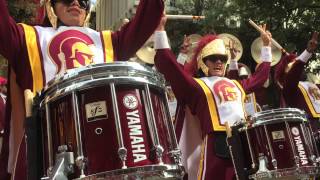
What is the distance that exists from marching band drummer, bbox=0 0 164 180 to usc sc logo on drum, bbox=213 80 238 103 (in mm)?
1795

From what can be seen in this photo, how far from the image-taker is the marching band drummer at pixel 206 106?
4.72 m

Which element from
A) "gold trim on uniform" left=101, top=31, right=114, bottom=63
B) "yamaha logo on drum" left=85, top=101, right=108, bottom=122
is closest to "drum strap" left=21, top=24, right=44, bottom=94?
"gold trim on uniform" left=101, top=31, right=114, bottom=63

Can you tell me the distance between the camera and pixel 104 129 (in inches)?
93.0

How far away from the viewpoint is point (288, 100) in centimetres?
703

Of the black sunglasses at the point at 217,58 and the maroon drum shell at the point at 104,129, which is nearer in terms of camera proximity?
the maroon drum shell at the point at 104,129

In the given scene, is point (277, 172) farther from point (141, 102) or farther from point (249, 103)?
point (249, 103)

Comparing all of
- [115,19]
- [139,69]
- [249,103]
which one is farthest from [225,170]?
[115,19]

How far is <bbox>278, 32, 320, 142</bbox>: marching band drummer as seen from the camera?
22.6 feet

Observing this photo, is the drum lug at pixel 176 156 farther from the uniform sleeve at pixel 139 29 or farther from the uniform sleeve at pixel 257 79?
the uniform sleeve at pixel 257 79

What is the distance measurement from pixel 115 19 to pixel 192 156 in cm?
2363

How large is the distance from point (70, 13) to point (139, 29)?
1.24ft

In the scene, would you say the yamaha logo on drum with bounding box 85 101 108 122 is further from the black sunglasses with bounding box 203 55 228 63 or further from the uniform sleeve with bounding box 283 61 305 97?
the uniform sleeve with bounding box 283 61 305 97

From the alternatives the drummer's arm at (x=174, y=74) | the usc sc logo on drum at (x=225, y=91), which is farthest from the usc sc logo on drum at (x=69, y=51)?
the usc sc logo on drum at (x=225, y=91)

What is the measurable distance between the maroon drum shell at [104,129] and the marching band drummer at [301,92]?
183 inches
